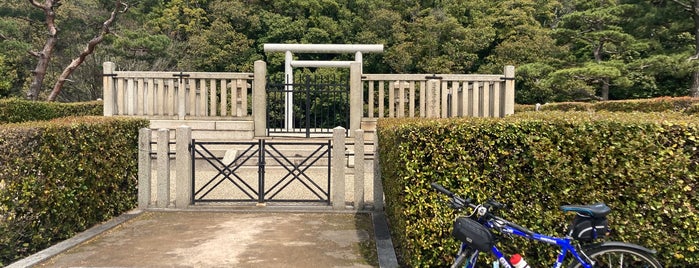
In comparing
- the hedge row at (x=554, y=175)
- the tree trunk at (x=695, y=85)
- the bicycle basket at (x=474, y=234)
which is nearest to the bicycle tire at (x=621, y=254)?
the hedge row at (x=554, y=175)

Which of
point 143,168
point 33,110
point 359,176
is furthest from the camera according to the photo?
point 33,110

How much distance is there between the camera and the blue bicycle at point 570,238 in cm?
300

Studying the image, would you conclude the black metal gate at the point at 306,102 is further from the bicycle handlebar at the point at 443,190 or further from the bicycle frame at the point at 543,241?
the bicycle frame at the point at 543,241

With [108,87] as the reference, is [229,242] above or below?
below

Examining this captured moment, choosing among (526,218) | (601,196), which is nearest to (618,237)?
(601,196)

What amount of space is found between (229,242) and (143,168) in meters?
2.51

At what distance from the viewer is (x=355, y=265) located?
169 inches

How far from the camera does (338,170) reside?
6660mm

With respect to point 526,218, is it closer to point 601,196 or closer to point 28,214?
point 601,196

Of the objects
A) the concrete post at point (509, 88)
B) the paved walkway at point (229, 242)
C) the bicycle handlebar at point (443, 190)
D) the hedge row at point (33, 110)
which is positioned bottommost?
the paved walkway at point (229, 242)

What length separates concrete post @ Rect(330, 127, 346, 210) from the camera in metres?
6.62

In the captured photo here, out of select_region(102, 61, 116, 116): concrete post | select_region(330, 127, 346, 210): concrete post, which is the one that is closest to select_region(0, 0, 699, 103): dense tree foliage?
select_region(102, 61, 116, 116): concrete post

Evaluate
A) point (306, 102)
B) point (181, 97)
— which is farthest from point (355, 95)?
point (181, 97)

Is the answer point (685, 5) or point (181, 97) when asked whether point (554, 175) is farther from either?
point (685, 5)
